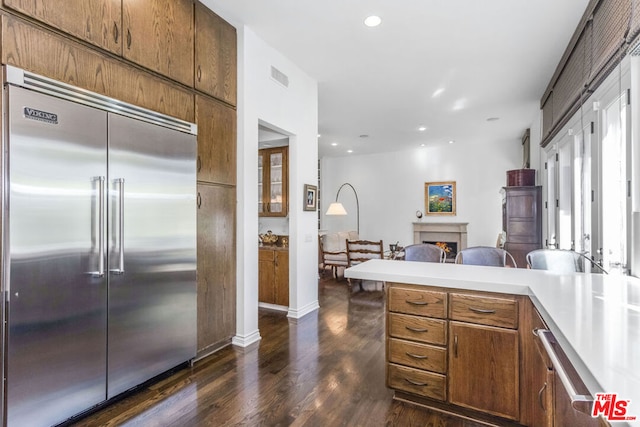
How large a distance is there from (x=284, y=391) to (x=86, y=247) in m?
1.64

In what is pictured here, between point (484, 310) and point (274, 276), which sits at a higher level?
point (484, 310)

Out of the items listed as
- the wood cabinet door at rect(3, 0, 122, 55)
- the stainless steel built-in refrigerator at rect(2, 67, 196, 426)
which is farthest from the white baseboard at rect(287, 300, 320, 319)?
the wood cabinet door at rect(3, 0, 122, 55)

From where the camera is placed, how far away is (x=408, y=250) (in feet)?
11.0

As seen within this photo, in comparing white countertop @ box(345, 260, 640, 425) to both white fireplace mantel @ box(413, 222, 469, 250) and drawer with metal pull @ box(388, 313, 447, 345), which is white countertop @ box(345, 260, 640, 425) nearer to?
drawer with metal pull @ box(388, 313, 447, 345)

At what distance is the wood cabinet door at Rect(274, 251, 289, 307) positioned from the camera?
441 cm

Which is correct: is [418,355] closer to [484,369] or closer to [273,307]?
[484,369]

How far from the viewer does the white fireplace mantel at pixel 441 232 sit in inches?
333

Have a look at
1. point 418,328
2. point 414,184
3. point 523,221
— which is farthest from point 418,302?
point 414,184

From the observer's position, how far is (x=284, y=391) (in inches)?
94.9

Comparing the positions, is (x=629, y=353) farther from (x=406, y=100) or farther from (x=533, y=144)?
(x=533, y=144)

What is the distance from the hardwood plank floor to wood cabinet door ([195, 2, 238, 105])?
7.95ft

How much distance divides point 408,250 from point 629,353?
2417 millimetres

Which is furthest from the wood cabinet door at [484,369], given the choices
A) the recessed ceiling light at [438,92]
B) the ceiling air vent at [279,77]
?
the recessed ceiling light at [438,92]

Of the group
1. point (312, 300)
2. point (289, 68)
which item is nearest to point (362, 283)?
point (312, 300)
